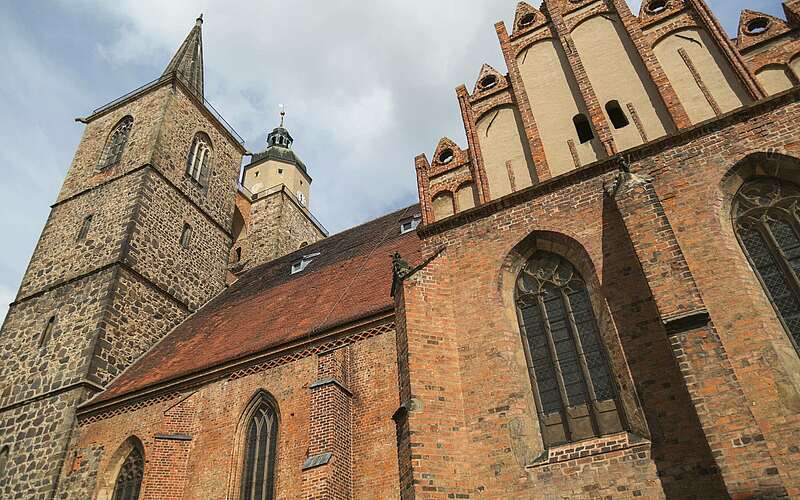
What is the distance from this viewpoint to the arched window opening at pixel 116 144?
20453mm

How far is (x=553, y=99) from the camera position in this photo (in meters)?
9.67

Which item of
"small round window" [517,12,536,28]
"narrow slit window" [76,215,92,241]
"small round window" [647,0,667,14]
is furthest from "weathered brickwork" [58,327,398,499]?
"narrow slit window" [76,215,92,241]

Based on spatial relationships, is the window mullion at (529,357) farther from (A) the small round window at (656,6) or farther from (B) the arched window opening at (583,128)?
(A) the small round window at (656,6)

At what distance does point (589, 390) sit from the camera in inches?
285

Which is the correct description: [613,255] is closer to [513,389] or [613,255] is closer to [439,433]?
[513,389]

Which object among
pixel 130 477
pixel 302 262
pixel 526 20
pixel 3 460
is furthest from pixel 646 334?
pixel 3 460

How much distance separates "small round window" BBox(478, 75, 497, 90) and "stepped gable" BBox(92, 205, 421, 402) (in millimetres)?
3952

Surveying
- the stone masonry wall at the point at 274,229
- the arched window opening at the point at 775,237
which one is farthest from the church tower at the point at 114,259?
the arched window opening at the point at 775,237

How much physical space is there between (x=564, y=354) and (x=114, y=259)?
538 inches

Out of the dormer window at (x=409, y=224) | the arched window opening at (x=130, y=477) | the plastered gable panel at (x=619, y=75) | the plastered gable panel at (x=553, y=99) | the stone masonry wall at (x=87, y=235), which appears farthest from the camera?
the stone masonry wall at (x=87, y=235)

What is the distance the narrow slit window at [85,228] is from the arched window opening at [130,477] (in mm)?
8652

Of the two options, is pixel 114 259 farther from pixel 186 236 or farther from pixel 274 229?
pixel 274 229

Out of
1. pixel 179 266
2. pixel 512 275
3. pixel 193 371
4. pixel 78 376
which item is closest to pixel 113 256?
pixel 179 266

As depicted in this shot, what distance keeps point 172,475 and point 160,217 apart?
1019cm
